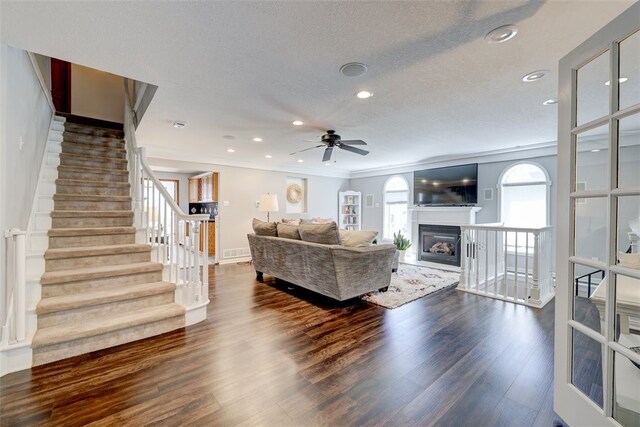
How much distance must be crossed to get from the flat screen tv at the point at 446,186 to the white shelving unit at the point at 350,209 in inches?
77.3

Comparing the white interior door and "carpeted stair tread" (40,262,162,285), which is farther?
"carpeted stair tread" (40,262,162,285)

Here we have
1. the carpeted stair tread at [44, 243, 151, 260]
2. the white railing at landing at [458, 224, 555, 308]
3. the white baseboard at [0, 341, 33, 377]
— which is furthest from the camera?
the white railing at landing at [458, 224, 555, 308]

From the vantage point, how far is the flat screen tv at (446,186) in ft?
19.1

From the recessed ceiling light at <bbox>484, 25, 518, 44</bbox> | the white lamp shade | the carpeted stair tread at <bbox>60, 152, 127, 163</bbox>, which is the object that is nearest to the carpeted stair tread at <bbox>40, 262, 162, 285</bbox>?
the carpeted stair tread at <bbox>60, 152, 127, 163</bbox>

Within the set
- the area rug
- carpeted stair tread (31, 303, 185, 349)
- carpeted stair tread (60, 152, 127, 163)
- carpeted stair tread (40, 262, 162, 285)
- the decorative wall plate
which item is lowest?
the area rug

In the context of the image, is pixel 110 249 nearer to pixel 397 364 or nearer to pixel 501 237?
pixel 397 364

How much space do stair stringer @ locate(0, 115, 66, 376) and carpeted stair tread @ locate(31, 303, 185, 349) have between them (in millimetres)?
88

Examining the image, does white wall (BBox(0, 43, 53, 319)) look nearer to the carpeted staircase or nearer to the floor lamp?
the carpeted staircase

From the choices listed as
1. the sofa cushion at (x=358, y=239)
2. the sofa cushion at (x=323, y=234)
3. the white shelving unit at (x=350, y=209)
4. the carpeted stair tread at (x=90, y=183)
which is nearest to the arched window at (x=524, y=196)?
the sofa cushion at (x=358, y=239)

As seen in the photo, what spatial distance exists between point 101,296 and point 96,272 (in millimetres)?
278

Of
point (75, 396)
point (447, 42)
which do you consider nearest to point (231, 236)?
point (75, 396)

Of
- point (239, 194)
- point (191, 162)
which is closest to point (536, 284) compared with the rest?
point (239, 194)

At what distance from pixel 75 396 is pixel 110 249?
1499mm

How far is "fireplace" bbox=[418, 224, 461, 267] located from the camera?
5.96m
